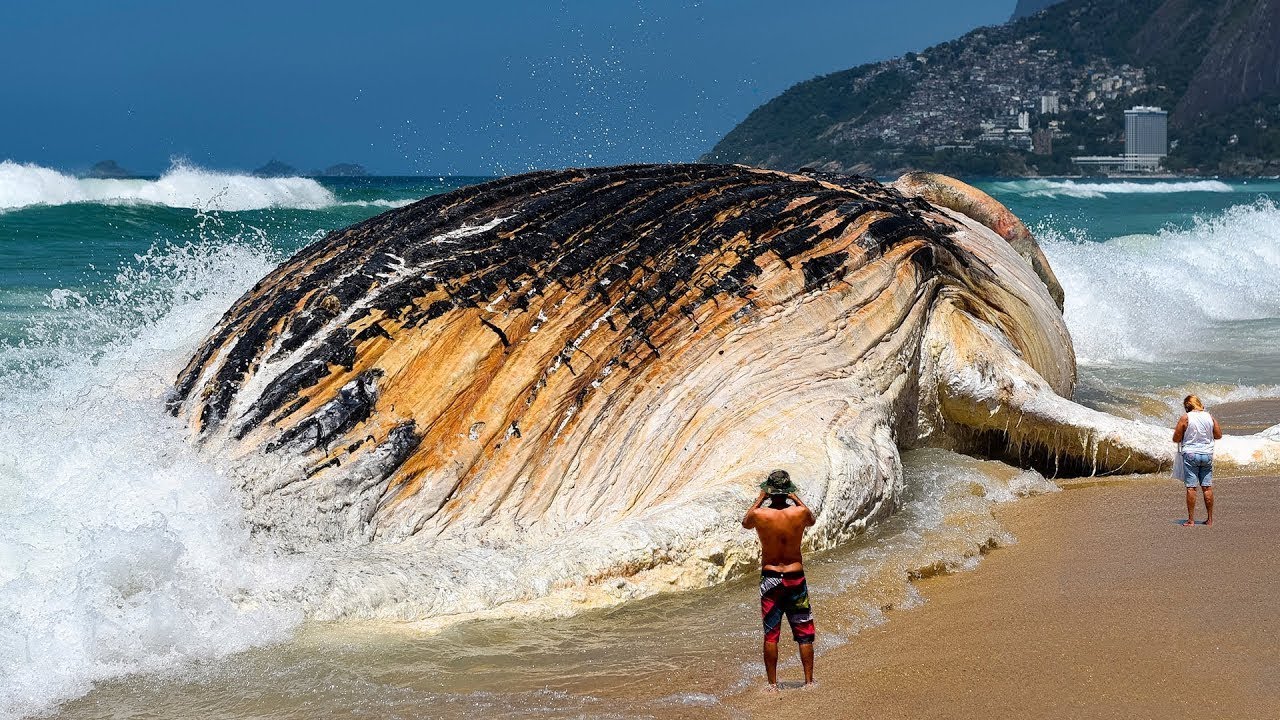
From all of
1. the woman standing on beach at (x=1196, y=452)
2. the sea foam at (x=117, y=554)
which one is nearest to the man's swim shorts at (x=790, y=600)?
the sea foam at (x=117, y=554)

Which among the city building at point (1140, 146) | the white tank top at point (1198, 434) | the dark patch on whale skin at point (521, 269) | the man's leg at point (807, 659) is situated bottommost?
the man's leg at point (807, 659)

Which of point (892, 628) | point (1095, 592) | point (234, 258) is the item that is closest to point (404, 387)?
point (892, 628)

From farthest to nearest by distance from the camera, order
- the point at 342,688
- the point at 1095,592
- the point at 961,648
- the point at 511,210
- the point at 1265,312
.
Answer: the point at 1265,312
the point at 511,210
the point at 1095,592
the point at 961,648
the point at 342,688

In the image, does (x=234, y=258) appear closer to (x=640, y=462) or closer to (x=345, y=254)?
(x=345, y=254)

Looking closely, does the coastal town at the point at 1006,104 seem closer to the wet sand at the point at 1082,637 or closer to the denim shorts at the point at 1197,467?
the denim shorts at the point at 1197,467

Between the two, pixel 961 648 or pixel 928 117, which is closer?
pixel 961 648

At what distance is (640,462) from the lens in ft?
17.9

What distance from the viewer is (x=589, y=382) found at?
18.0ft

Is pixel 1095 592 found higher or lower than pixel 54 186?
lower

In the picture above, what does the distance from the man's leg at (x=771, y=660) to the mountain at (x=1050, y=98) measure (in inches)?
2751

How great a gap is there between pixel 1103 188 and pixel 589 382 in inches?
2704

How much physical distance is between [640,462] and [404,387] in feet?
3.76

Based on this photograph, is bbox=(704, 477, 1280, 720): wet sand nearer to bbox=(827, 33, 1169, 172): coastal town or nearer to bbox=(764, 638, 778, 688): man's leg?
bbox=(764, 638, 778, 688): man's leg

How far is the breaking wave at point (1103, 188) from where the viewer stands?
6103cm
